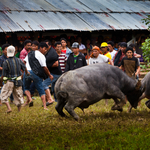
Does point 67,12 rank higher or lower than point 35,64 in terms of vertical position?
higher

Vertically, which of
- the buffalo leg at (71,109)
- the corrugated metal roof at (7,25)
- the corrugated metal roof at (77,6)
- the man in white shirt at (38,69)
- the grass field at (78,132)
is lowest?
the grass field at (78,132)

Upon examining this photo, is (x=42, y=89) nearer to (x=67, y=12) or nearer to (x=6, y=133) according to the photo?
(x=6, y=133)

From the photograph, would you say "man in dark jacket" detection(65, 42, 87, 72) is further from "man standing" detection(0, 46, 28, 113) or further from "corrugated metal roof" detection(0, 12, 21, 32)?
"corrugated metal roof" detection(0, 12, 21, 32)

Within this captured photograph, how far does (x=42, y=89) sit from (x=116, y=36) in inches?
365

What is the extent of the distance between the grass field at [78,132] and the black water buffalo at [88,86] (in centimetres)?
40

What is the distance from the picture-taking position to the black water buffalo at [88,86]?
6.58 metres

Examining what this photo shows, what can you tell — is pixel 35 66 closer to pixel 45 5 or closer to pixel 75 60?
pixel 75 60

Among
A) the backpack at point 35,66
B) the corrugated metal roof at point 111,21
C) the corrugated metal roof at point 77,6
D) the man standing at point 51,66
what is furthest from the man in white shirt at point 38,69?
the corrugated metal roof at point 77,6

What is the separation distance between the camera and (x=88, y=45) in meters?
15.2

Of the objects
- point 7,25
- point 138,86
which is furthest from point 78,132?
point 7,25

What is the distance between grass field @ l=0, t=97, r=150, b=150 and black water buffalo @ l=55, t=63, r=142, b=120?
395 millimetres

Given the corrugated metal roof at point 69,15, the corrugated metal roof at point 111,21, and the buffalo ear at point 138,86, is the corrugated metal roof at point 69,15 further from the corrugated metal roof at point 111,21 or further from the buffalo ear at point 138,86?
the buffalo ear at point 138,86

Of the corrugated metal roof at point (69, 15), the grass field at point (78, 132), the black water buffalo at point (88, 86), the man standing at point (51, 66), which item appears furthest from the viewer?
the corrugated metal roof at point (69, 15)

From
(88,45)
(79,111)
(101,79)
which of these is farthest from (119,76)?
(88,45)
